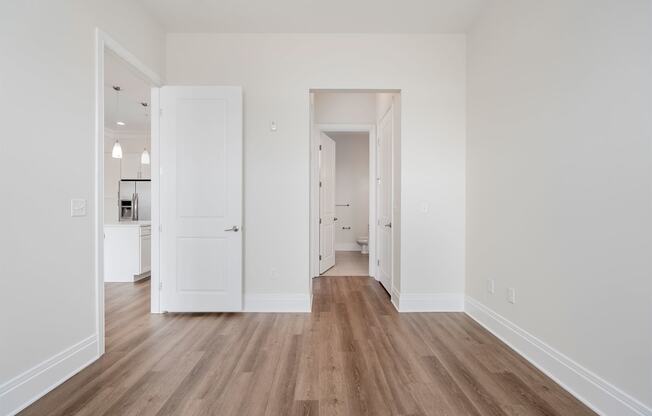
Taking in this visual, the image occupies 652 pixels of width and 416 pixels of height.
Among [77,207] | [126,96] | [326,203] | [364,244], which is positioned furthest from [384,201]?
[126,96]

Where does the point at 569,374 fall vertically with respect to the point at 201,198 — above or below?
below

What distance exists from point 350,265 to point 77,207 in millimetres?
4267

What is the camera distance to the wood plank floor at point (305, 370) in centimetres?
164

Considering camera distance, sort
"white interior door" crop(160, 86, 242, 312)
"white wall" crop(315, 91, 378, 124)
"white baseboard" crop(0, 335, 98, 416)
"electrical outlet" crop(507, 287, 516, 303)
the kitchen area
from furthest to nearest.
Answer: "white wall" crop(315, 91, 378, 124) → the kitchen area → "white interior door" crop(160, 86, 242, 312) → "electrical outlet" crop(507, 287, 516, 303) → "white baseboard" crop(0, 335, 98, 416)

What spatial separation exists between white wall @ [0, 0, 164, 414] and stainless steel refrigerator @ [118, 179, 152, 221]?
4.65 metres

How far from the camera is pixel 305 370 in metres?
2.00

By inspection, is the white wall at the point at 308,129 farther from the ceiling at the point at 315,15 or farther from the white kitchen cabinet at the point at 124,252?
the white kitchen cabinet at the point at 124,252

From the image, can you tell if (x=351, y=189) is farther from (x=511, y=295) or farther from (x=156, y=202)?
(x=511, y=295)

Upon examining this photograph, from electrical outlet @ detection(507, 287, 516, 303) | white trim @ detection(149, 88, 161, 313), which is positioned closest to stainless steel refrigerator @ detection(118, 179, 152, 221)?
white trim @ detection(149, 88, 161, 313)

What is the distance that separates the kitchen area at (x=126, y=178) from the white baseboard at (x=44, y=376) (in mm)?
2300

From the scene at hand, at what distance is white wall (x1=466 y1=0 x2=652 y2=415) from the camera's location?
4.74 ft

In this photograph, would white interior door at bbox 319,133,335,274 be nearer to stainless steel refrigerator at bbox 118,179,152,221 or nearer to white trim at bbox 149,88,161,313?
white trim at bbox 149,88,161,313

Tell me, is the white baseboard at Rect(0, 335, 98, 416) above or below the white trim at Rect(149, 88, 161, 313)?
below

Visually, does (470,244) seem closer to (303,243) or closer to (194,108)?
(303,243)
